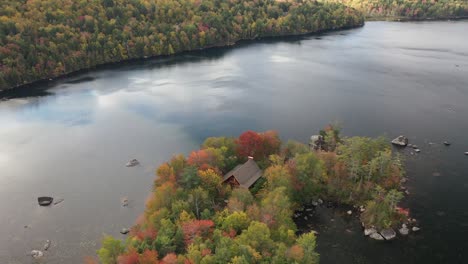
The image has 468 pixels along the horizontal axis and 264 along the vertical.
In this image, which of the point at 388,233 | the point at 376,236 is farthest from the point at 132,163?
the point at 388,233

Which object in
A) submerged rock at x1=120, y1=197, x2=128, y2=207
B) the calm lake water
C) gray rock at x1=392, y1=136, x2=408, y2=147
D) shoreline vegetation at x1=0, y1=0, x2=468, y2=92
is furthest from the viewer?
shoreline vegetation at x1=0, y1=0, x2=468, y2=92

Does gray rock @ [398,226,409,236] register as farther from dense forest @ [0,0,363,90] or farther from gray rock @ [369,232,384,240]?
dense forest @ [0,0,363,90]

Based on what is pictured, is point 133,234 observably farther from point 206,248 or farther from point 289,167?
point 289,167

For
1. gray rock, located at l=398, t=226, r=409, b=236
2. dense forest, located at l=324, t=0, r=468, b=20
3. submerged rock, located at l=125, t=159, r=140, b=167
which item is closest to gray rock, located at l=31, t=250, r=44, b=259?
submerged rock, located at l=125, t=159, r=140, b=167

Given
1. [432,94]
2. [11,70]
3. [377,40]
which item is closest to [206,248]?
[432,94]

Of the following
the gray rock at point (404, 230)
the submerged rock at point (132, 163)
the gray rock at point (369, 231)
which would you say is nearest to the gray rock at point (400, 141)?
the gray rock at point (404, 230)

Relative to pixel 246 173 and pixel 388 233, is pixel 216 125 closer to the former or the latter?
pixel 246 173
